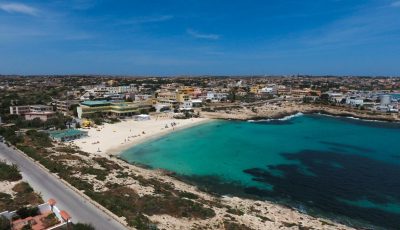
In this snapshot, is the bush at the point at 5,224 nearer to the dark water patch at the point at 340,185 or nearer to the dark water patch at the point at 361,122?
the dark water patch at the point at 340,185

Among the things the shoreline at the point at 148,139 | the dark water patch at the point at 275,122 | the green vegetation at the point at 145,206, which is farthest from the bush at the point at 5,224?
the dark water patch at the point at 275,122

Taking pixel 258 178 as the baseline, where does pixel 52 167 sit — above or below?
above

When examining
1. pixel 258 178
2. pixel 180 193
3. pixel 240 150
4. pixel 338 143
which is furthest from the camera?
pixel 338 143

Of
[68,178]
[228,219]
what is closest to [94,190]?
[68,178]

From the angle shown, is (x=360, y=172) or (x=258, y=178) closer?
(x=258, y=178)

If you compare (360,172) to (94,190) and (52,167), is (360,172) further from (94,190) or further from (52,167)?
(52,167)

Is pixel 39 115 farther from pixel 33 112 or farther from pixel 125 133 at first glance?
pixel 125 133

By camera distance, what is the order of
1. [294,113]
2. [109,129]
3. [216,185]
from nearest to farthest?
[216,185]
[109,129]
[294,113]

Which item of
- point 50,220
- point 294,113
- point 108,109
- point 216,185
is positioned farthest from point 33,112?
point 294,113
